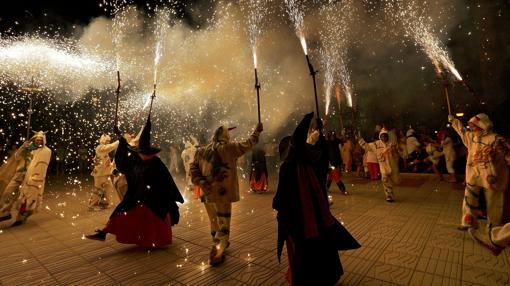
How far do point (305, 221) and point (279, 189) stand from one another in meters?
0.40

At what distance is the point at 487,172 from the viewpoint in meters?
4.25

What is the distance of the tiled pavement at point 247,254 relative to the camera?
3135mm

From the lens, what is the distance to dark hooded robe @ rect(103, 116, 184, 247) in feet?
13.9

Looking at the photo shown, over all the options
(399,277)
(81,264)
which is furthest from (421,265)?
(81,264)

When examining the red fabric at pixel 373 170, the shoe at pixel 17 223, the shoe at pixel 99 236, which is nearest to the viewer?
the shoe at pixel 99 236

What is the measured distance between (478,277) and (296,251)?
2.18m

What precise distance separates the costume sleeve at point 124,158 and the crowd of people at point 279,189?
0.02 metres

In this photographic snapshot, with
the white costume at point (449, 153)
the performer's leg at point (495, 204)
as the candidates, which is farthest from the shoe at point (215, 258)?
the white costume at point (449, 153)

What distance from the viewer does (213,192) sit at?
3.87 m

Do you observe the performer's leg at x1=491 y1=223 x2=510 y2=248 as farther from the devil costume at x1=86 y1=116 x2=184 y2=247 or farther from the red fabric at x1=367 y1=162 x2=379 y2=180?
the red fabric at x1=367 y1=162 x2=379 y2=180

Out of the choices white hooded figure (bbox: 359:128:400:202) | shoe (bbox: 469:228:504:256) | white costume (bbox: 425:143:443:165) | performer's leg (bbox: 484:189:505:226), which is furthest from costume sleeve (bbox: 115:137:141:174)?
white costume (bbox: 425:143:443:165)

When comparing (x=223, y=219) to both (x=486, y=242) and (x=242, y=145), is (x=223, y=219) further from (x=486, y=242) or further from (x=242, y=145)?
(x=486, y=242)

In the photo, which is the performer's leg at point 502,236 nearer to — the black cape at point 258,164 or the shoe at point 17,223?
the black cape at point 258,164

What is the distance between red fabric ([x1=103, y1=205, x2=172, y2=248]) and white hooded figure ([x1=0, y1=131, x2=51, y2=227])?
2973 millimetres
